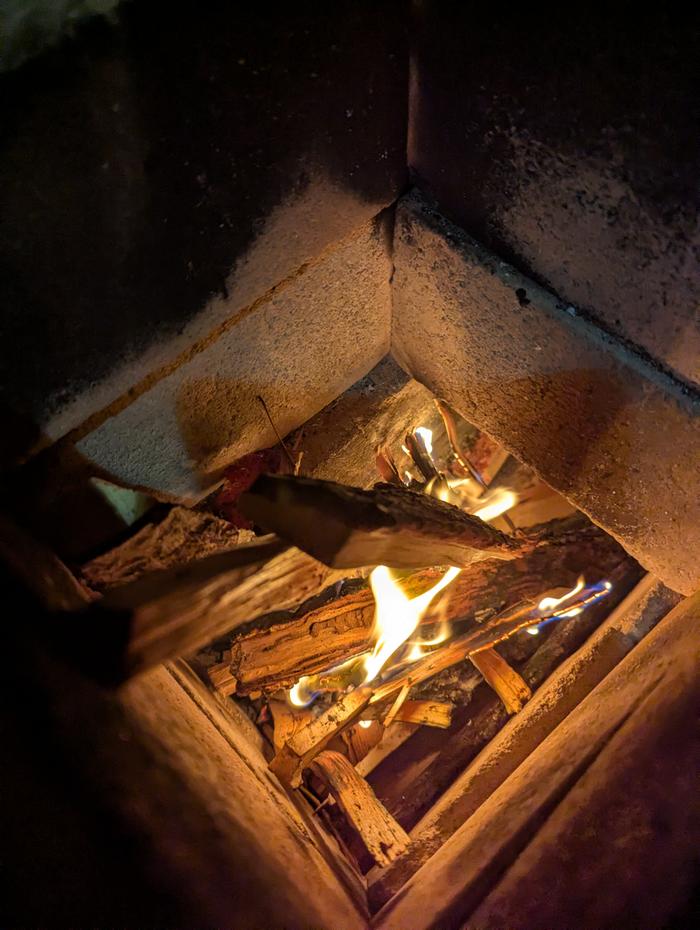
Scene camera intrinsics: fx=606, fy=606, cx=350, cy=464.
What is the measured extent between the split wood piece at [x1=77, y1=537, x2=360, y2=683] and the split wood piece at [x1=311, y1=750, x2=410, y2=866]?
5.26 feet

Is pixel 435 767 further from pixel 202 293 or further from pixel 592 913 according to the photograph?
pixel 202 293

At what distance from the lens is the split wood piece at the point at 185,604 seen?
4.58ft

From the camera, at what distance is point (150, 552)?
2.12 metres

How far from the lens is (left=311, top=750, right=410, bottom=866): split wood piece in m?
2.74

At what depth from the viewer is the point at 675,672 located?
196 centimetres

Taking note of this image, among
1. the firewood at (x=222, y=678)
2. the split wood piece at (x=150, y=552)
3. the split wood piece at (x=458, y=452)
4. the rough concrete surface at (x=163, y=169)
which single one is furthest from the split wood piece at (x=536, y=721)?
the rough concrete surface at (x=163, y=169)

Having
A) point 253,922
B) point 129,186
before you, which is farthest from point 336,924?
point 129,186

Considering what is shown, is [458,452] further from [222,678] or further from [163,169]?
[163,169]

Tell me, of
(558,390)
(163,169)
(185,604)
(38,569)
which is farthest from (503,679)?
(163,169)

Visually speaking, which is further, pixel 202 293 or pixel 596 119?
pixel 202 293

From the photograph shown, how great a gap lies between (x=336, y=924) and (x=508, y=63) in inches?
98.1

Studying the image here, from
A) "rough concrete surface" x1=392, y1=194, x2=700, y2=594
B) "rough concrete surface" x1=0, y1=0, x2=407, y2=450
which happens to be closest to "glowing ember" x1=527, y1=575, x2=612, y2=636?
"rough concrete surface" x1=392, y1=194, x2=700, y2=594

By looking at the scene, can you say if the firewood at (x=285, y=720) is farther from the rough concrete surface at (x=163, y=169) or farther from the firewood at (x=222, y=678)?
Answer: the rough concrete surface at (x=163, y=169)

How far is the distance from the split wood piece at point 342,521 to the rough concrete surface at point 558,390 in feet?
2.19
